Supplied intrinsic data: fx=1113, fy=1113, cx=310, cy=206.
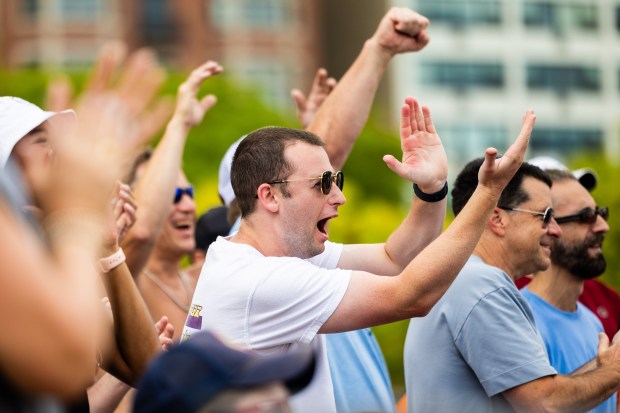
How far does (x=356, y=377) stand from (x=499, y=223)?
3.20 ft

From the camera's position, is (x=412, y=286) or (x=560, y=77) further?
(x=560, y=77)

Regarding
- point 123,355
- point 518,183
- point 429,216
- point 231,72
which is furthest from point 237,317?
point 231,72

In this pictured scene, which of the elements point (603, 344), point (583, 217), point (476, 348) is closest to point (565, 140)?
point (583, 217)

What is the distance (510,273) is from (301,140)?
139cm

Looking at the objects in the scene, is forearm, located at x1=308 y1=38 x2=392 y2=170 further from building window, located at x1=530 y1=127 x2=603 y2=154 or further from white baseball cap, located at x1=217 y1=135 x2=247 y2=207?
building window, located at x1=530 y1=127 x2=603 y2=154

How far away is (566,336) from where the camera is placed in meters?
5.20

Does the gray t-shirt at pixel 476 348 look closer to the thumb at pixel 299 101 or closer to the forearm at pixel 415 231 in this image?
the forearm at pixel 415 231

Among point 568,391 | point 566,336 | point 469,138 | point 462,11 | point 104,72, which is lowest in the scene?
point 469,138

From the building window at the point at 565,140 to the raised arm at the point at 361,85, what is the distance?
53435 mm

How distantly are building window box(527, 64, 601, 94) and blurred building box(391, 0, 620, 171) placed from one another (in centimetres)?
5

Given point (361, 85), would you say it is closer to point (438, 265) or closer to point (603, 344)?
point (603, 344)

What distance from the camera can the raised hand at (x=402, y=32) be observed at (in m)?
5.29

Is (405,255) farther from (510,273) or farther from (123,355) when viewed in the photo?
(123,355)

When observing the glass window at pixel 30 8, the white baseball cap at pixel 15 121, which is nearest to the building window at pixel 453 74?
the glass window at pixel 30 8
